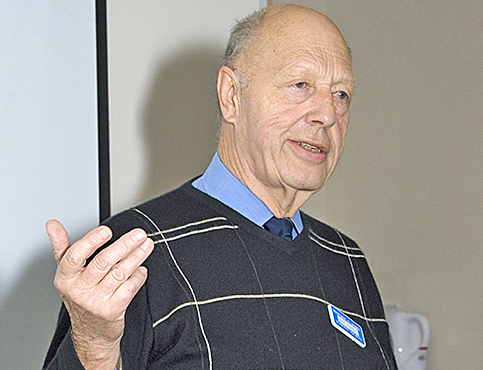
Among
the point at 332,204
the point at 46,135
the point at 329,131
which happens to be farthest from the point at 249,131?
the point at 332,204

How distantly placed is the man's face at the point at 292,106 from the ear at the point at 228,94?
0.02 metres

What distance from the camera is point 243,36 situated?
121cm

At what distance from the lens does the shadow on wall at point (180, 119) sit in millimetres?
1737

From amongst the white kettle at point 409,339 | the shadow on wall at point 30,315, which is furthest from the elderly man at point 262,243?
the white kettle at point 409,339

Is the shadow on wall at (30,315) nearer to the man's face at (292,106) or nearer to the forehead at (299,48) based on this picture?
the man's face at (292,106)

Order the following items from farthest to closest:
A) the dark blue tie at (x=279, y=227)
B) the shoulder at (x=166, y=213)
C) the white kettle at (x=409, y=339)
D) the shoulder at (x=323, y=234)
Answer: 1. the white kettle at (x=409, y=339)
2. the shoulder at (x=323, y=234)
3. the dark blue tie at (x=279, y=227)
4. the shoulder at (x=166, y=213)

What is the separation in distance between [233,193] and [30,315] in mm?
598

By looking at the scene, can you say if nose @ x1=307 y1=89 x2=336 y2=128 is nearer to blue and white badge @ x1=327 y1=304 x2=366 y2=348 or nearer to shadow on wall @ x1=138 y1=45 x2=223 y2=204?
blue and white badge @ x1=327 y1=304 x2=366 y2=348

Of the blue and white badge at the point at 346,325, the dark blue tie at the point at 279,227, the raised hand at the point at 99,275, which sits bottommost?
the blue and white badge at the point at 346,325

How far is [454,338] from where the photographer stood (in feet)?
6.69

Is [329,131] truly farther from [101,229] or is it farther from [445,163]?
[445,163]

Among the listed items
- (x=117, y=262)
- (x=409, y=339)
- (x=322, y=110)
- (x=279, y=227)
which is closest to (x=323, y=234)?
(x=279, y=227)

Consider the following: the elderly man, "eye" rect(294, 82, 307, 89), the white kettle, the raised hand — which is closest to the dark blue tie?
the elderly man

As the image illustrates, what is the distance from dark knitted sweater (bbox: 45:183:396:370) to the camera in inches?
38.6
